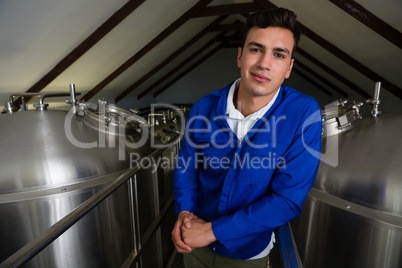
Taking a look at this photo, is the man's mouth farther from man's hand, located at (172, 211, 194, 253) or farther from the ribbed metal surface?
the ribbed metal surface

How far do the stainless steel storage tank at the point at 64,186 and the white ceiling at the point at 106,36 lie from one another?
1.13m

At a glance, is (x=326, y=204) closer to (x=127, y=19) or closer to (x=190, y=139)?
(x=190, y=139)

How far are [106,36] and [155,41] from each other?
1.45m

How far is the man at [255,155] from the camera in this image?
821mm

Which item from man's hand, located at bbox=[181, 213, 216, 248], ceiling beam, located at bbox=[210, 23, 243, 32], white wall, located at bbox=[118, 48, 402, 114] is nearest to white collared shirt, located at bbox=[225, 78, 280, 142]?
man's hand, located at bbox=[181, 213, 216, 248]

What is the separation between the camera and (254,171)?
864 mm

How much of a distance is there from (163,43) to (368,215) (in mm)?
5287

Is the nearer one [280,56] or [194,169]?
[280,56]

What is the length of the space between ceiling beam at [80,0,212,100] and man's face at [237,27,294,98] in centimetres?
446

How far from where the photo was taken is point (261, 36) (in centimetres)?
83

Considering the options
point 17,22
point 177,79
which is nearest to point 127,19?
point 17,22

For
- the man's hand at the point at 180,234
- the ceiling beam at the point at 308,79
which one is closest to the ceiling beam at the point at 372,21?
the man's hand at the point at 180,234

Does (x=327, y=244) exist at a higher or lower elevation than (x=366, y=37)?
lower

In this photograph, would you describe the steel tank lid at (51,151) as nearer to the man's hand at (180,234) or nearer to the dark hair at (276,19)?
the man's hand at (180,234)
